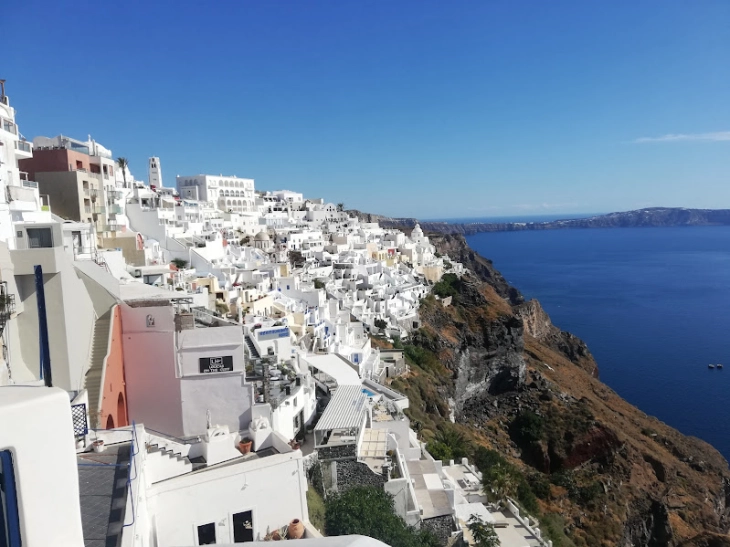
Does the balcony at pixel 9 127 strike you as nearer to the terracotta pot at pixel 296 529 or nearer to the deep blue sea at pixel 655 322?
the terracotta pot at pixel 296 529

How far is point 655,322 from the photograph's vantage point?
246 ft

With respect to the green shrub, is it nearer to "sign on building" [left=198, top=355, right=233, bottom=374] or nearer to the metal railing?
"sign on building" [left=198, top=355, right=233, bottom=374]

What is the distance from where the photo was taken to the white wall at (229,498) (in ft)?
26.8

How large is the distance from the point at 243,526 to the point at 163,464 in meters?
1.77

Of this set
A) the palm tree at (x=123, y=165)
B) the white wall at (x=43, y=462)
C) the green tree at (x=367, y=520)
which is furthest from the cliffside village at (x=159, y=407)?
the palm tree at (x=123, y=165)

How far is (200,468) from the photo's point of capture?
921 centimetres

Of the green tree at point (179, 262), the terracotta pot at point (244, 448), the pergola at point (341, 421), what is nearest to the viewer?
the terracotta pot at point (244, 448)

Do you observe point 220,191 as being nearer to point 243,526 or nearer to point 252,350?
point 252,350

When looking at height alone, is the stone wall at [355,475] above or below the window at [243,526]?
below

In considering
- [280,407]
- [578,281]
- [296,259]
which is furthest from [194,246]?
[578,281]

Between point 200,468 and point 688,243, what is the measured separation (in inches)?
8783

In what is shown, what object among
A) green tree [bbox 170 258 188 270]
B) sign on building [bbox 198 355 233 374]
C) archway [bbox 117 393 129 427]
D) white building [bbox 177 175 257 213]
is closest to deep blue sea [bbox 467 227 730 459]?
green tree [bbox 170 258 188 270]

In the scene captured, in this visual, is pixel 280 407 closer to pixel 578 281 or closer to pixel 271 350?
pixel 271 350

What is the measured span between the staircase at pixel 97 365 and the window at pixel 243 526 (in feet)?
11.5
